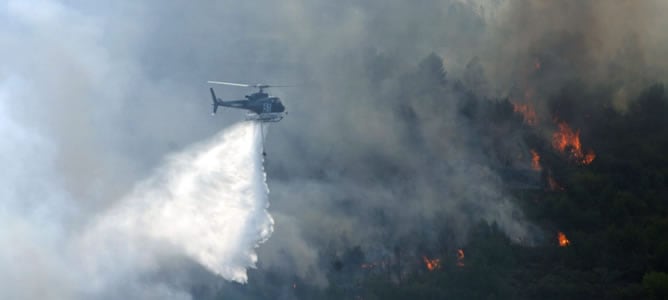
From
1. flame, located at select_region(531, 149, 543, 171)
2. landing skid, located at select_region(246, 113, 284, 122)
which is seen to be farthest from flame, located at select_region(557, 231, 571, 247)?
landing skid, located at select_region(246, 113, 284, 122)

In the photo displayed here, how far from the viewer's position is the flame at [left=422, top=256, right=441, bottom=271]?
77.7 metres

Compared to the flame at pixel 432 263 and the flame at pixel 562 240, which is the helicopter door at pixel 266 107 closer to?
the flame at pixel 432 263

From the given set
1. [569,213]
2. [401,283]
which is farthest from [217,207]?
[569,213]

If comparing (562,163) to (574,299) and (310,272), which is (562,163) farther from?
(310,272)

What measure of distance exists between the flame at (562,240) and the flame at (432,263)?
11916 mm

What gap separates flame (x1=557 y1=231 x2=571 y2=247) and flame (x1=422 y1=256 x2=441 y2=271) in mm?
11916

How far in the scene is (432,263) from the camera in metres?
78.2

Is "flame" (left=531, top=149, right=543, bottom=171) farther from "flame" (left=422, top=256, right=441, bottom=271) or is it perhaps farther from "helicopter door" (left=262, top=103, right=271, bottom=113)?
"helicopter door" (left=262, top=103, right=271, bottom=113)

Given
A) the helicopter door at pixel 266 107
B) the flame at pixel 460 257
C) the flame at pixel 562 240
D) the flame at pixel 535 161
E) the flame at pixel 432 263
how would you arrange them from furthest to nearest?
the flame at pixel 535 161, the flame at pixel 562 240, the flame at pixel 460 257, the flame at pixel 432 263, the helicopter door at pixel 266 107

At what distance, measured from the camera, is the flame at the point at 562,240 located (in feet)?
258

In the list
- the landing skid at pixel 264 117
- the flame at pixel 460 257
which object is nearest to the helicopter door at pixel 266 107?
the landing skid at pixel 264 117

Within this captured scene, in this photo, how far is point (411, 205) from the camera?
8106 centimetres

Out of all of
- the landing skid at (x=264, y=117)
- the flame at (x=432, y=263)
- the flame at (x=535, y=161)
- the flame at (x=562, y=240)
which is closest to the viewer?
the landing skid at (x=264, y=117)

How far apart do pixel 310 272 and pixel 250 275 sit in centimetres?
556
